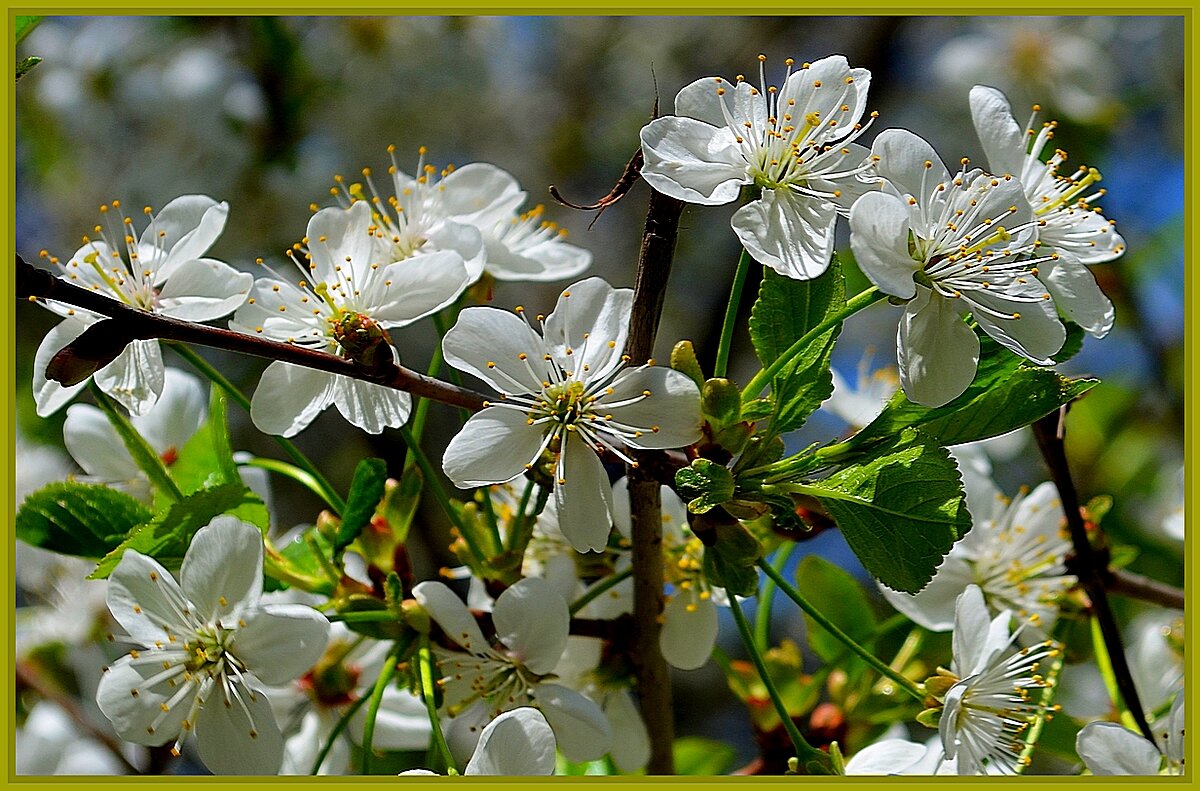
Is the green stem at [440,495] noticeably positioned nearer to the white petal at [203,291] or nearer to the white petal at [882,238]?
the white petal at [203,291]

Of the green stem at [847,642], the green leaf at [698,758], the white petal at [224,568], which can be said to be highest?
the white petal at [224,568]

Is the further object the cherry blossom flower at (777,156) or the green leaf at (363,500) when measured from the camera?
the green leaf at (363,500)

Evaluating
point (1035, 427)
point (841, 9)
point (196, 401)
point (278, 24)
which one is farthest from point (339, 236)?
point (278, 24)

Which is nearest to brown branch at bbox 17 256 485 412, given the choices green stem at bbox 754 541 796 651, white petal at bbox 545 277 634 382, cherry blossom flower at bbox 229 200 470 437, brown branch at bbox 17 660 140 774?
cherry blossom flower at bbox 229 200 470 437

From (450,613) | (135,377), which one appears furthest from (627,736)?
(135,377)

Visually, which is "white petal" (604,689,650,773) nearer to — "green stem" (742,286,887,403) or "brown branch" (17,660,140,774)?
"green stem" (742,286,887,403)

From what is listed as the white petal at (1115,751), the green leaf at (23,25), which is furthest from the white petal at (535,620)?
the green leaf at (23,25)
